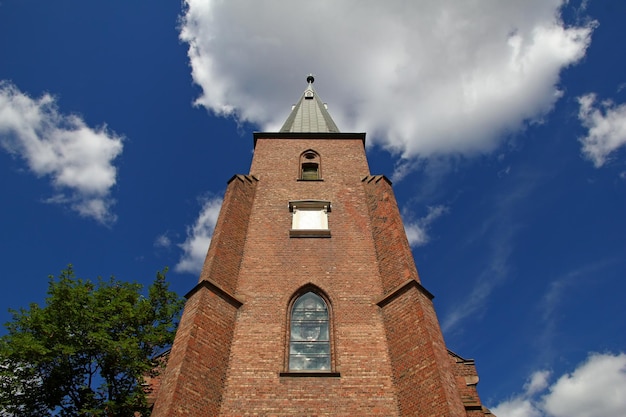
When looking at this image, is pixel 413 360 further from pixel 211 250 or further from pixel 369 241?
pixel 211 250

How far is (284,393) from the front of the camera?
8.79 metres

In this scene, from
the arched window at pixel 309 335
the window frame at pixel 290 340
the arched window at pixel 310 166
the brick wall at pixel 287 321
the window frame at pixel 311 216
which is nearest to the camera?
the brick wall at pixel 287 321

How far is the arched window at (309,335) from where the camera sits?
31.6 feet

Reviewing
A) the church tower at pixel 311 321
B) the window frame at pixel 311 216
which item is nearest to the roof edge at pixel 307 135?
the church tower at pixel 311 321

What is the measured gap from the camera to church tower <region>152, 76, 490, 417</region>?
852 centimetres

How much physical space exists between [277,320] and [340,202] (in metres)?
4.91

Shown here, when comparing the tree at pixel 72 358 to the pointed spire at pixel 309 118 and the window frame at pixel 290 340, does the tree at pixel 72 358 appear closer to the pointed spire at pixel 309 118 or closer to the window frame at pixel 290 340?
the window frame at pixel 290 340

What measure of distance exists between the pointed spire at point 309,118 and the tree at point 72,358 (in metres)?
11.6

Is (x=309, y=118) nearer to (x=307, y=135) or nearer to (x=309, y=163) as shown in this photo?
(x=307, y=135)

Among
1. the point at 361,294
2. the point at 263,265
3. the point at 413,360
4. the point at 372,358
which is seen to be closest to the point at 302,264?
the point at 263,265

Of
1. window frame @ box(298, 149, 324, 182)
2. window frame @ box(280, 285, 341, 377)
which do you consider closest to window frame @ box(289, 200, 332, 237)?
window frame @ box(280, 285, 341, 377)

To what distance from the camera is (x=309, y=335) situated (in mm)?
10164

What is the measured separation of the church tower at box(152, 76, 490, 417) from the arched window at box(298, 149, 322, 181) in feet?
5.86

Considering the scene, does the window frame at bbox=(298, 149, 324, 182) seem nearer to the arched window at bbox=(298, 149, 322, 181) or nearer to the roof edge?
the arched window at bbox=(298, 149, 322, 181)
